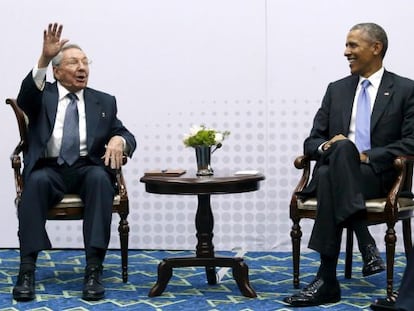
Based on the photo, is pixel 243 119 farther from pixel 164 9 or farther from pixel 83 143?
pixel 83 143

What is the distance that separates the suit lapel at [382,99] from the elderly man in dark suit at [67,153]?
138cm

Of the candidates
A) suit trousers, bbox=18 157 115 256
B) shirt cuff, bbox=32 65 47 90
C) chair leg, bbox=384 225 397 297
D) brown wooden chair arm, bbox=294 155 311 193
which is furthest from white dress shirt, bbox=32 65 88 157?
chair leg, bbox=384 225 397 297

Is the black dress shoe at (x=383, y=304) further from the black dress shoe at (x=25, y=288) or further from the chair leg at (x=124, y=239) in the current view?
the black dress shoe at (x=25, y=288)

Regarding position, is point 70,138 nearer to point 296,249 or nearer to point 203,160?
point 203,160

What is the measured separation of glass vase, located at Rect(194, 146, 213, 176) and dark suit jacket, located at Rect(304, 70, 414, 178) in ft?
1.93

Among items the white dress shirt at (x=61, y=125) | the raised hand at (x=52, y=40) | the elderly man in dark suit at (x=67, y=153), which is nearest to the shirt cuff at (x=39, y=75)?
the elderly man in dark suit at (x=67, y=153)

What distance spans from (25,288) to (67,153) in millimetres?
847

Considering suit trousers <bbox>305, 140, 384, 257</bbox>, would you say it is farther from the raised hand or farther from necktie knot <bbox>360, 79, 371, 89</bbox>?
the raised hand

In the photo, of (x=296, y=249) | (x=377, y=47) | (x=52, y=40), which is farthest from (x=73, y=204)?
(x=377, y=47)

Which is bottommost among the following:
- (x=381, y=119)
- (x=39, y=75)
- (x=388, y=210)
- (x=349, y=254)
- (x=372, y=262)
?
(x=349, y=254)

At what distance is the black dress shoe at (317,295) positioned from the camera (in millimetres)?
4012

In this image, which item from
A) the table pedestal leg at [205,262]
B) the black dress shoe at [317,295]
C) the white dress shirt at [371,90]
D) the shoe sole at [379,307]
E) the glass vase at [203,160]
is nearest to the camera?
the shoe sole at [379,307]

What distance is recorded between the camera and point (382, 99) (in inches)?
179

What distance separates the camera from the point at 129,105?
230 inches
